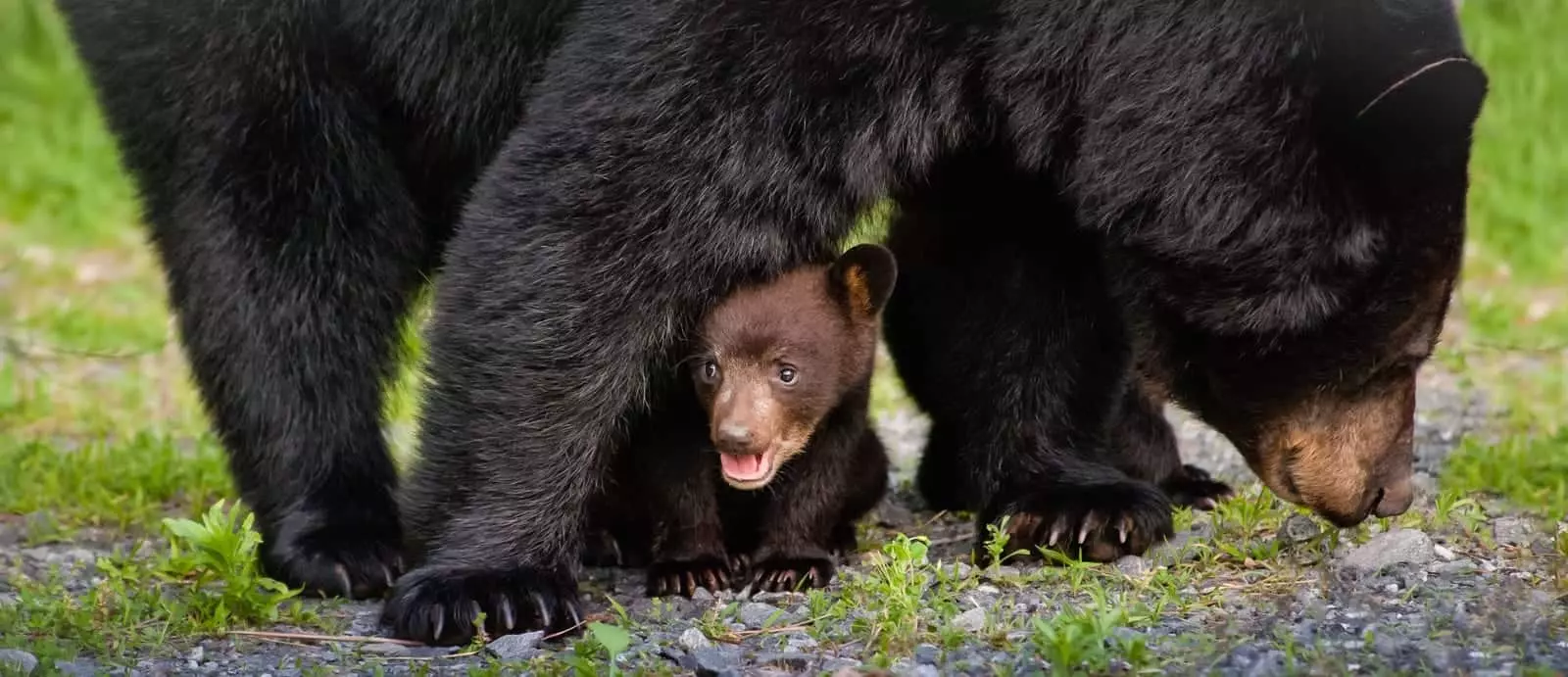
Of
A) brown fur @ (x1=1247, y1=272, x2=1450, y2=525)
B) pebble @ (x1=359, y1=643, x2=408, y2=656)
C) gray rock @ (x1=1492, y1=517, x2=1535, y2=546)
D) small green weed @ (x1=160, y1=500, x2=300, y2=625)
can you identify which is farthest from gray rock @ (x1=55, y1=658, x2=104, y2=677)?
gray rock @ (x1=1492, y1=517, x2=1535, y2=546)

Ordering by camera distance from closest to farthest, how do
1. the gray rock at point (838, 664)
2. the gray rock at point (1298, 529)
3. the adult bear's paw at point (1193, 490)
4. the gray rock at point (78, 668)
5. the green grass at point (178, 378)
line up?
the gray rock at point (838, 664) < the gray rock at point (78, 668) < the green grass at point (178, 378) < the gray rock at point (1298, 529) < the adult bear's paw at point (1193, 490)

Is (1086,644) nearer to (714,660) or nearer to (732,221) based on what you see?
(714,660)

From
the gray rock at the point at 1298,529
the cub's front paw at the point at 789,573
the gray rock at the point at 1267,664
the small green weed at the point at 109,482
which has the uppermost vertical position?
the gray rock at the point at 1267,664

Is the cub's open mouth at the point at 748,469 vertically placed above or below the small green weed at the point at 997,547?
above

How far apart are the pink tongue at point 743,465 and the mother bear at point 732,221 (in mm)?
294

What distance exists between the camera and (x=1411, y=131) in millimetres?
4398

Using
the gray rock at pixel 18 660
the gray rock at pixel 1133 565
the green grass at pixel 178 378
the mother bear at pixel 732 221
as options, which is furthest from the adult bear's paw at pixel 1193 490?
the gray rock at pixel 18 660

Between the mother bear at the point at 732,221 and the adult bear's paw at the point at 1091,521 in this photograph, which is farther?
the adult bear's paw at the point at 1091,521

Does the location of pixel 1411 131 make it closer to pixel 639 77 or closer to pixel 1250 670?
pixel 1250 670

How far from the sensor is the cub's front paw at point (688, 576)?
5.15m

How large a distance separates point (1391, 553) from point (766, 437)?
1.61 metres

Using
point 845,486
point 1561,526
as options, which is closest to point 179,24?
point 845,486

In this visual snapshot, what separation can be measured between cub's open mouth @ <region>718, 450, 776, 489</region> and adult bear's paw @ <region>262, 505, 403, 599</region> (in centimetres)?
112

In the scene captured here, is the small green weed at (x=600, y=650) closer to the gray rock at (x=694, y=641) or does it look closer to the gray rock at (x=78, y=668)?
the gray rock at (x=694, y=641)
